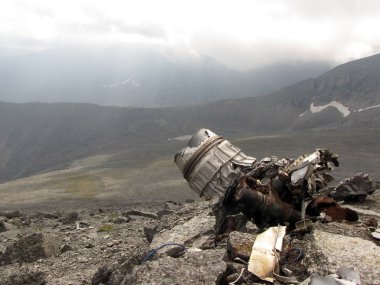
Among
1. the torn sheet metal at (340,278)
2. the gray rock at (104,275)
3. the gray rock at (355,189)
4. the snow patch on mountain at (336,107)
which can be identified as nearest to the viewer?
the torn sheet metal at (340,278)

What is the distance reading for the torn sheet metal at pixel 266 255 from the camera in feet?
17.7

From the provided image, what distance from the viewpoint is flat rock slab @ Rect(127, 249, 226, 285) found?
541 centimetres

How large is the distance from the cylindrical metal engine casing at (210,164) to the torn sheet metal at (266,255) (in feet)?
10.9

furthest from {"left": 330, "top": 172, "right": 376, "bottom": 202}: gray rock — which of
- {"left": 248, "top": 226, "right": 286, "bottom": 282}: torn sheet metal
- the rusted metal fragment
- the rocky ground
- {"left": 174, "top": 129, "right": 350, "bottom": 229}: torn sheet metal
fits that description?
{"left": 248, "top": 226, "right": 286, "bottom": 282}: torn sheet metal

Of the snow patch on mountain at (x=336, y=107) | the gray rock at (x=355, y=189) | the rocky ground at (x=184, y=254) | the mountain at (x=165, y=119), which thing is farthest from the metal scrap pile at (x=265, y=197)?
the snow patch on mountain at (x=336, y=107)

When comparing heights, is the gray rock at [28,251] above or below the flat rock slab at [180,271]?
below

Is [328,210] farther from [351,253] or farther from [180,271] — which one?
[180,271]

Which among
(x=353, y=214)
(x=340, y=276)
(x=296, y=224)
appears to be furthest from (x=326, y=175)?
(x=340, y=276)

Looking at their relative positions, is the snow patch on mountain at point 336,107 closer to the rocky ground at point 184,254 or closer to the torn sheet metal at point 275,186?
the rocky ground at point 184,254

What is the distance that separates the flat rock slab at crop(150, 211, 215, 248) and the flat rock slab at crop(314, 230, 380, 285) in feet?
8.75

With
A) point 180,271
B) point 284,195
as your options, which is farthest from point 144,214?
point 180,271

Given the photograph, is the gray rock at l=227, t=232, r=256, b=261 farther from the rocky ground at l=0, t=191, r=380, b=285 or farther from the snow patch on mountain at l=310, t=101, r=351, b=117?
the snow patch on mountain at l=310, t=101, r=351, b=117

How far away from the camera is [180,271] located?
5621 mm

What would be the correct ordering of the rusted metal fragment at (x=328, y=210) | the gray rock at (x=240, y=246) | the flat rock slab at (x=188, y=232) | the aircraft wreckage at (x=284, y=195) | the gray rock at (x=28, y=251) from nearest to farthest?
the gray rock at (x=240, y=246)
the aircraft wreckage at (x=284, y=195)
the rusted metal fragment at (x=328, y=210)
the flat rock slab at (x=188, y=232)
the gray rock at (x=28, y=251)
